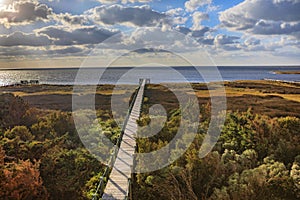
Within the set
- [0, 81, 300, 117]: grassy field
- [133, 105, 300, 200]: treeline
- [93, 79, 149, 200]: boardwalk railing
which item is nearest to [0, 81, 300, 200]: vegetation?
[133, 105, 300, 200]: treeline

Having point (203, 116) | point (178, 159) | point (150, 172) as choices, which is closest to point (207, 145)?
point (178, 159)

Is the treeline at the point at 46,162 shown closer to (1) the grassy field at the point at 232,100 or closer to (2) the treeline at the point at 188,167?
(2) the treeline at the point at 188,167

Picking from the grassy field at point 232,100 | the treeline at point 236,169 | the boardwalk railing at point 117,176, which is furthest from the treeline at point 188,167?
the grassy field at point 232,100

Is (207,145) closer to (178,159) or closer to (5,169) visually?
(178,159)

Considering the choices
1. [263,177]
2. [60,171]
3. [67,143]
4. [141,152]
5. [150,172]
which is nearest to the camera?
[263,177]

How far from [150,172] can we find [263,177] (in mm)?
3963

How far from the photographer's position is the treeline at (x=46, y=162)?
10.5m

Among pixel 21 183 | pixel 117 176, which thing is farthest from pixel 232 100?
pixel 21 183

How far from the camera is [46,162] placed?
1303cm

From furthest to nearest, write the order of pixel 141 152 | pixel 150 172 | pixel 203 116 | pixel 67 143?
pixel 203 116 → pixel 67 143 → pixel 141 152 → pixel 150 172

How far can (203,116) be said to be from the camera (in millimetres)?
17734

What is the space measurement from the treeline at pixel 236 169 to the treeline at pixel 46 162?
2.17m

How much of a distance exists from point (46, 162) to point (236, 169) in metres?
7.41

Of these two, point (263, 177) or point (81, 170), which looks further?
point (81, 170)
